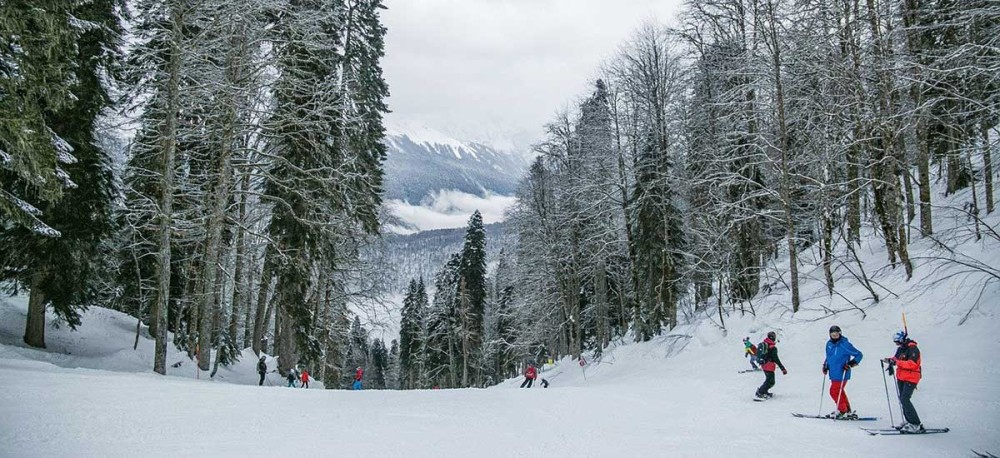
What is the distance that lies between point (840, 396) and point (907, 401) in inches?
56.2

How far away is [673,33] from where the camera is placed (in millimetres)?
21844

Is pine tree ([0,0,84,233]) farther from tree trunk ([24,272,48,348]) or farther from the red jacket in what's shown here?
the red jacket

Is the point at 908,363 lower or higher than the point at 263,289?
lower

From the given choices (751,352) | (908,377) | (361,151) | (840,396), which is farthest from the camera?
(361,151)

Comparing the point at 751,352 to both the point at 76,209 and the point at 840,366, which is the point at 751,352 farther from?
the point at 76,209

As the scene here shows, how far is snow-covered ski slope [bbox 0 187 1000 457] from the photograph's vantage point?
7102 mm

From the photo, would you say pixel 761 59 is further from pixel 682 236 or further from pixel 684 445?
pixel 684 445

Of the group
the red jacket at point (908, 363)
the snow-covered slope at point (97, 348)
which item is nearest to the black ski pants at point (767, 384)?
the red jacket at point (908, 363)

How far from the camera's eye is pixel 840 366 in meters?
9.99

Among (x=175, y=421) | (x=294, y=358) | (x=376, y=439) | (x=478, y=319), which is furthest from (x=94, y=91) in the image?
(x=478, y=319)

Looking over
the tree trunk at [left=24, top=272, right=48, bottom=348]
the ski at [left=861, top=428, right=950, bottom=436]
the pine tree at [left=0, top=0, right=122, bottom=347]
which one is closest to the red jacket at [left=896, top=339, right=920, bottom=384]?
the ski at [left=861, top=428, right=950, bottom=436]

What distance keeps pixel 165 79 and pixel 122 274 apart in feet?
41.3

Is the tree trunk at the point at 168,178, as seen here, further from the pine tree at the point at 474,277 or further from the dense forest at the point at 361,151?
the pine tree at the point at 474,277

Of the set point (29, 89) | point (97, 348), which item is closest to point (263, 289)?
point (97, 348)
